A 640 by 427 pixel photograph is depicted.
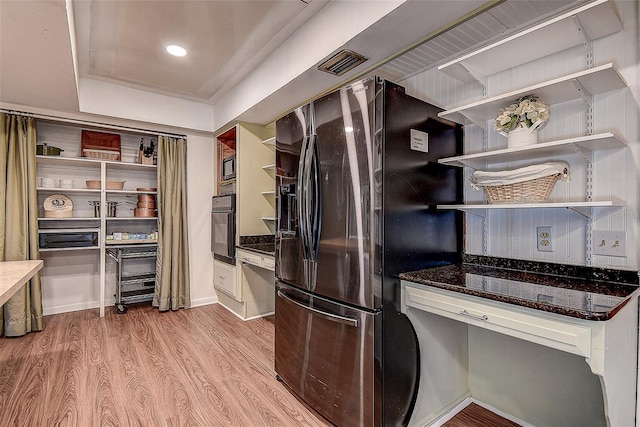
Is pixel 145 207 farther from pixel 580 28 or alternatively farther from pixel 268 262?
pixel 580 28

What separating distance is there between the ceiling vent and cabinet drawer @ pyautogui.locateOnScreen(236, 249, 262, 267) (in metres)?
1.78

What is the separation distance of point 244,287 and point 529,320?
291 centimetres

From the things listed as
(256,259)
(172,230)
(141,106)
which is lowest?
(256,259)

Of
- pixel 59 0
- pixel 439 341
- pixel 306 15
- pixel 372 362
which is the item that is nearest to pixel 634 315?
pixel 439 341

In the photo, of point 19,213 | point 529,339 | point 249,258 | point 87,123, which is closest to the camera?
point 529,339

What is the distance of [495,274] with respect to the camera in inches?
66.4

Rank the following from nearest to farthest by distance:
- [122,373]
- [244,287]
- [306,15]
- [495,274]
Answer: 1. [495,274]
2. [306,15]
3. [122,373]
4. [244,287]

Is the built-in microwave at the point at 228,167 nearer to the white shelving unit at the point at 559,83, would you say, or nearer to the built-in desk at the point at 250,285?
the built-in desk at the point at 250,285

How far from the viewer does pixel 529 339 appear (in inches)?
48.1

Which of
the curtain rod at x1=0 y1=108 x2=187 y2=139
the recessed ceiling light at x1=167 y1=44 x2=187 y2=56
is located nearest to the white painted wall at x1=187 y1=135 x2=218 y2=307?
the curtain rod at x1=0 y1=108 x2=187 y2=139

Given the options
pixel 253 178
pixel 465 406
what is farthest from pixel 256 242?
pixel 465 406

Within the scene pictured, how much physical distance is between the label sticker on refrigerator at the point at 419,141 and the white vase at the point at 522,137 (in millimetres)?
417

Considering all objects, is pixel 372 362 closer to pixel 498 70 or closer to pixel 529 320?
pixel 529 320

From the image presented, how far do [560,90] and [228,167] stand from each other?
321cm
